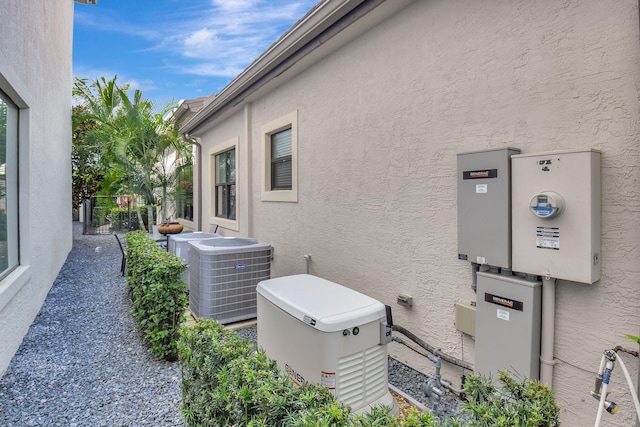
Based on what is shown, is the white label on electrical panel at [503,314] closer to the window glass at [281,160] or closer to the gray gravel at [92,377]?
the gray gravel at [92,377]

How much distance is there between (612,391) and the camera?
206 cm

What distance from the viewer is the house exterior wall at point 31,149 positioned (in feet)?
11.2

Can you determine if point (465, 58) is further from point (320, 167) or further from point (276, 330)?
point (276, 330)

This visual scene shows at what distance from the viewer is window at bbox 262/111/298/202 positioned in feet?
16.8

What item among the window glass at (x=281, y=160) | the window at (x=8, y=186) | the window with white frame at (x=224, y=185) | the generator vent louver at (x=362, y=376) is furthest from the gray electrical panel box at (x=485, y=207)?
the window with white frame at (x=224, y=185)

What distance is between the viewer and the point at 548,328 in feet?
7.50

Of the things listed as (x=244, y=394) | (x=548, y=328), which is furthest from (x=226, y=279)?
(x=548, y=328)

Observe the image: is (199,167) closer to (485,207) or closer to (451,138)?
(451,138)

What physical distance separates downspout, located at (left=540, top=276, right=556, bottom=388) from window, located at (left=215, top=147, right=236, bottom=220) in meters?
6.12

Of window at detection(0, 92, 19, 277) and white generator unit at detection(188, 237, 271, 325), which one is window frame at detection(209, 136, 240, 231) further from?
window at detection(0, 92, 19, 277)

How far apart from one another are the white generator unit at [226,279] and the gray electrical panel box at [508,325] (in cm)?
296

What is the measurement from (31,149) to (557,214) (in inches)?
221

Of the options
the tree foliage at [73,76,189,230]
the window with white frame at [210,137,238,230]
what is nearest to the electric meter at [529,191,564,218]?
the window with white frame at [210,137,238,230]

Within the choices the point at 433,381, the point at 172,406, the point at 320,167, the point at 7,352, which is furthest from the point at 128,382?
the point at 320,167
